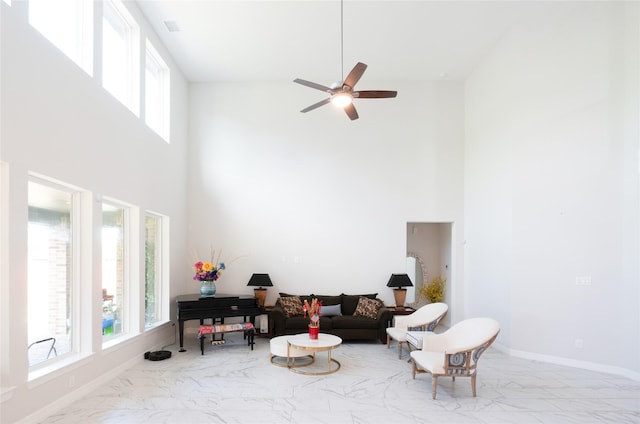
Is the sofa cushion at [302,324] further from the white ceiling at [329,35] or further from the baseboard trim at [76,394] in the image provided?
the white ceiling at [329,35]

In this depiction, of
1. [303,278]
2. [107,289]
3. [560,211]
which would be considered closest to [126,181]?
[107,289]

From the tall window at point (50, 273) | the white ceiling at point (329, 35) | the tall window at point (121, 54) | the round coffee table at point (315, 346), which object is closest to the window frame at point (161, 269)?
the tall window at point (121, 54)

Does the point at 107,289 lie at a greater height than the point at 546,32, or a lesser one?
lesser

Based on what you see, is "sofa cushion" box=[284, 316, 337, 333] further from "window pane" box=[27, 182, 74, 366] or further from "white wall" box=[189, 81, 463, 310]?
"window pane" box=[27, 182, 74, 366]

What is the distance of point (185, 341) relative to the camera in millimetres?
7121

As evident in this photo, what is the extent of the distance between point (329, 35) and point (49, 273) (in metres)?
5.15

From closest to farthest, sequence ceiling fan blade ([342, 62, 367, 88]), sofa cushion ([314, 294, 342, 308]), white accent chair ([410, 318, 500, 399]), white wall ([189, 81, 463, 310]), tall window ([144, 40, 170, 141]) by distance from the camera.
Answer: ceiling fan blade ([342, 62, 367, 88]) → white accent chair ([410, 318, 500, 399]) → tall window ([144, 40, 170, 141]) → sofa cushion ([314, 294, 342, 308]) → white wall ([189, 81, 463, 310])

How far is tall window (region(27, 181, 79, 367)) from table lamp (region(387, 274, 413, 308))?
17.0 ft

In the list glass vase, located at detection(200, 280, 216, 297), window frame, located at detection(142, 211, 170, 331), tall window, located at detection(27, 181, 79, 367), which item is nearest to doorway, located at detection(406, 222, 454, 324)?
glass vase, located at detection(200, 280, 216, 297)

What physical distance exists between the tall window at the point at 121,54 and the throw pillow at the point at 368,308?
4978 millimetres

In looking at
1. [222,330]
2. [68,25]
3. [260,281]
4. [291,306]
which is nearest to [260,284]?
[260,281]

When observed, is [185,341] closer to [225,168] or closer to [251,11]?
[225,168]

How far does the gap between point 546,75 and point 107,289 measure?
6.98 meters

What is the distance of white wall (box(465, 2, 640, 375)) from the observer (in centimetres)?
526
